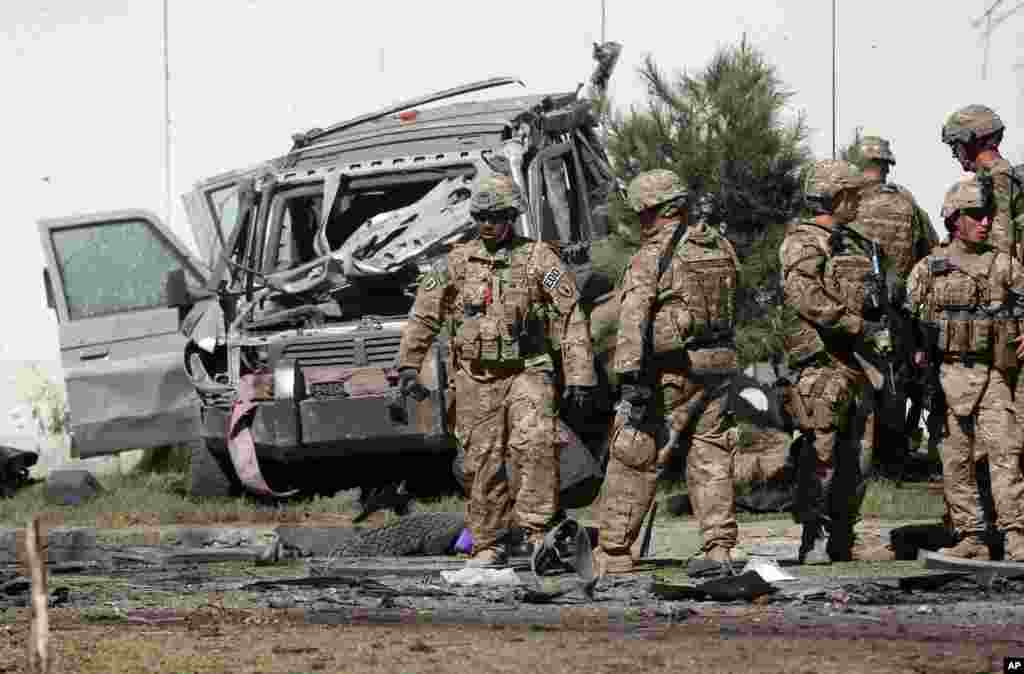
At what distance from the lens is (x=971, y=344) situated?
8.97m

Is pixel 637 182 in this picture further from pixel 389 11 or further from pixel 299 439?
pixel 389 11

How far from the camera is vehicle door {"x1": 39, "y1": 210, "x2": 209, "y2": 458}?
13.3 meters

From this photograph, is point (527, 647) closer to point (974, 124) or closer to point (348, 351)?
point (974, 124)

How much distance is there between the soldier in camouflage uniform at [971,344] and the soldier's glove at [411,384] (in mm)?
2348

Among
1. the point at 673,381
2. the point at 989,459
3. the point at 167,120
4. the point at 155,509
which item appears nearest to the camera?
the point at 989,459

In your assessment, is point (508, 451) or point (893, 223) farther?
point (893, 223)

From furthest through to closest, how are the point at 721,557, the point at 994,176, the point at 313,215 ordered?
1. the point at 313,215
2. the point at 994,176
3. the point at 721,557

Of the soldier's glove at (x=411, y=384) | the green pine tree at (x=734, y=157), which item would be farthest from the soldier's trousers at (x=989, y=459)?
the green pine tree at (x=734, y=157)

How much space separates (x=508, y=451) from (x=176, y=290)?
3.94m

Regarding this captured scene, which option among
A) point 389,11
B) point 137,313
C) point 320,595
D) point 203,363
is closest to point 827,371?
point 320,595

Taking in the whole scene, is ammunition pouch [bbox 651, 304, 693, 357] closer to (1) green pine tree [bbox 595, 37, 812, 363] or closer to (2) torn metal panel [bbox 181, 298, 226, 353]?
(1) green pine tree [bbox 595, 37, 812, 363]

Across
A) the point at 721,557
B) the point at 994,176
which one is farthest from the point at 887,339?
the point at 721,557

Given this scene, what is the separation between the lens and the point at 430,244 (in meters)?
12.2

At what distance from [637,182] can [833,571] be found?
1.88m
